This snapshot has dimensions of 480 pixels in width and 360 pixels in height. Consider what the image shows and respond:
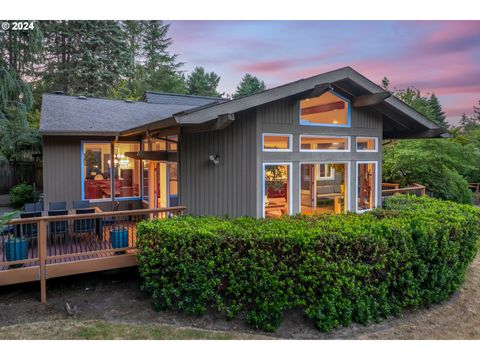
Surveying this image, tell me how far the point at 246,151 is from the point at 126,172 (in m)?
4.54

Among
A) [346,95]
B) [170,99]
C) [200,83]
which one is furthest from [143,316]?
[200,83]

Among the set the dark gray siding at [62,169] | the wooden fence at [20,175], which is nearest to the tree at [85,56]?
the wooden fence at [20,175]

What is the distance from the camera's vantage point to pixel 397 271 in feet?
17.4

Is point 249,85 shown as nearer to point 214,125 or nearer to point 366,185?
point 366,185

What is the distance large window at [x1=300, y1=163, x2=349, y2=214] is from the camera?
773 centimetres

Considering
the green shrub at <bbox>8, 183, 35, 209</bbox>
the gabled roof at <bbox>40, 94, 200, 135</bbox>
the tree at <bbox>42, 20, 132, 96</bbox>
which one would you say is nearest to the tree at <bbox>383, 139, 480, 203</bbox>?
the gabled roof at <bbox>40, 94, 200, 135</bbox>

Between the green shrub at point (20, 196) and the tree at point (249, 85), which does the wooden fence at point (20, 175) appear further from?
the tree at point (249, 85)

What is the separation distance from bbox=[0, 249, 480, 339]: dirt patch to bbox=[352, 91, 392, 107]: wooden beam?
13.0 feet

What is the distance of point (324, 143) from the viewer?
7262 mm

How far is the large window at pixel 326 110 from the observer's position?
6965 millimetres

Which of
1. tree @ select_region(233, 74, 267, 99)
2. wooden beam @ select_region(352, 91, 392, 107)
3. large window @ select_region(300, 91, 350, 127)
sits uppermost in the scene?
tree @ select_region(233, 74, 267, 99)

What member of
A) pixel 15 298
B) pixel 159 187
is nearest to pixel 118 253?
pixel 15 298

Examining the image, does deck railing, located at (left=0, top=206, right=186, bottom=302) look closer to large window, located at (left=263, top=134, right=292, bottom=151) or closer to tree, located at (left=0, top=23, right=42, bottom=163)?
large window, located at (left=263, top=134, right=292, bottom=151)
